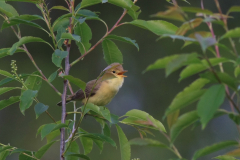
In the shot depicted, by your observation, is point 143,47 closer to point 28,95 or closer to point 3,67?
point 3,67

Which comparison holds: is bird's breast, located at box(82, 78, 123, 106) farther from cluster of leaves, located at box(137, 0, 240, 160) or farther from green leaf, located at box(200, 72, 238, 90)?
green leaf, located at box(200, 72, 238, 90)

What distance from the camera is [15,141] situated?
8352 mm

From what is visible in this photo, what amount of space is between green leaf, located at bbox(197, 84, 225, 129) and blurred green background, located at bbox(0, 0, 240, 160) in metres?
7.05

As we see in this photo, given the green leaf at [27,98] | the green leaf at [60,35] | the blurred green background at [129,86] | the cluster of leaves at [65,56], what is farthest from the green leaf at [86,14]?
the blurred green background at [129,86]

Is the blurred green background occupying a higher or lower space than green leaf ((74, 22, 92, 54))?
lower

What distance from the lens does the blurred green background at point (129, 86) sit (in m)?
8.28

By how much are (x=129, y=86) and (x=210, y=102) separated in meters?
7.97

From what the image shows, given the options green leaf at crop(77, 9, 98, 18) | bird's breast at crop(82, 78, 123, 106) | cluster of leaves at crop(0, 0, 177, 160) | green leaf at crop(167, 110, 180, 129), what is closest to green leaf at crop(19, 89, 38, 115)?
cluster of leaves at crop(0, 0, 177, 160)

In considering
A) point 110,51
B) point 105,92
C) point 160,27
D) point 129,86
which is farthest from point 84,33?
point 129,86

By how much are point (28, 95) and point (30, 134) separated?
664 cm

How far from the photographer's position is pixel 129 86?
9047mm

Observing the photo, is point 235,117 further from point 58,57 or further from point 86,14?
point 86,14

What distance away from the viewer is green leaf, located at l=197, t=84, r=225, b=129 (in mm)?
1059

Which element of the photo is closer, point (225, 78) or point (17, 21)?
point (225, 78)
